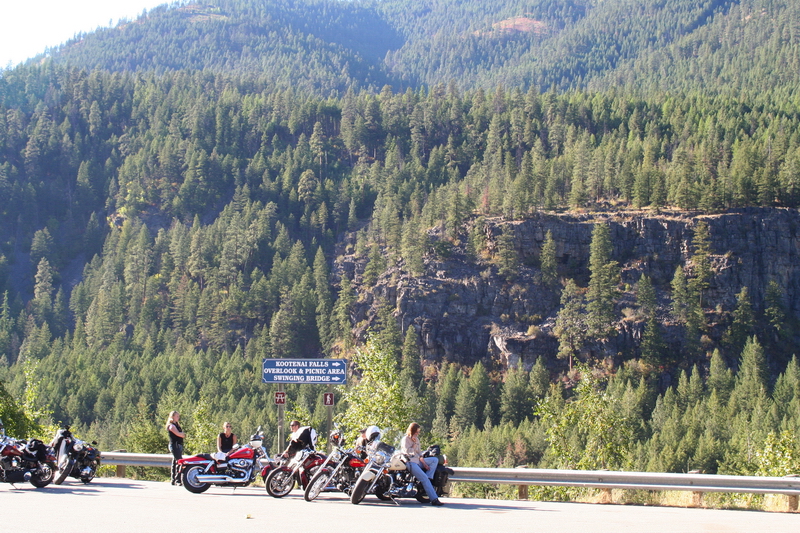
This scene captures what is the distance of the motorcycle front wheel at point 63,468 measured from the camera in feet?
61.4

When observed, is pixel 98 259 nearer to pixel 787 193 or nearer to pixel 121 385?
pixel 121 385

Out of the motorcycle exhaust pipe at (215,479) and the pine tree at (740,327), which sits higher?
the motorcycle exhaust pipe at (215,479)

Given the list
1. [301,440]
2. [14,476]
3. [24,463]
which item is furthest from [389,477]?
[14,476]

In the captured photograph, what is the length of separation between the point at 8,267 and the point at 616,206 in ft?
406

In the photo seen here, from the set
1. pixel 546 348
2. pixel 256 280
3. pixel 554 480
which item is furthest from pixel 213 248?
pixel 554 480

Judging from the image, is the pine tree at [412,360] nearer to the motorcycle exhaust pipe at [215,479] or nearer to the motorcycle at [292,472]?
the motorcycle exhaust pipe at [215,479]

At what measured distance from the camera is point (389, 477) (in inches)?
652

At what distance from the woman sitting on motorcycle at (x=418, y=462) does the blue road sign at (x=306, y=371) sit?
4.80 metres

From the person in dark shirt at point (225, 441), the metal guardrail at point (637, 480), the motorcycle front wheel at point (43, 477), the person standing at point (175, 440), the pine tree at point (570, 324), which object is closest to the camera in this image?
the metal guardrail at point (637, 480)

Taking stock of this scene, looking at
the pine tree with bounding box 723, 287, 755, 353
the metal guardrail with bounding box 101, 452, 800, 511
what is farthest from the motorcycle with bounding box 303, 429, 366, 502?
the pine tree with bounding box 723, 287, 755, 353

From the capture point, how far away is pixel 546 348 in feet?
336

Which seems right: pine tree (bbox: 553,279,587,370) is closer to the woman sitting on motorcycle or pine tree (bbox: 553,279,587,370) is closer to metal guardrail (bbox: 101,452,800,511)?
metal guardrail (bbox: 101,452,800,511)

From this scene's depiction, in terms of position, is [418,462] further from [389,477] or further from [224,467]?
[224,467]

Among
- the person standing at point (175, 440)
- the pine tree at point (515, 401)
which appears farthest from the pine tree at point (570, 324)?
the person standing at point (175, 440)
